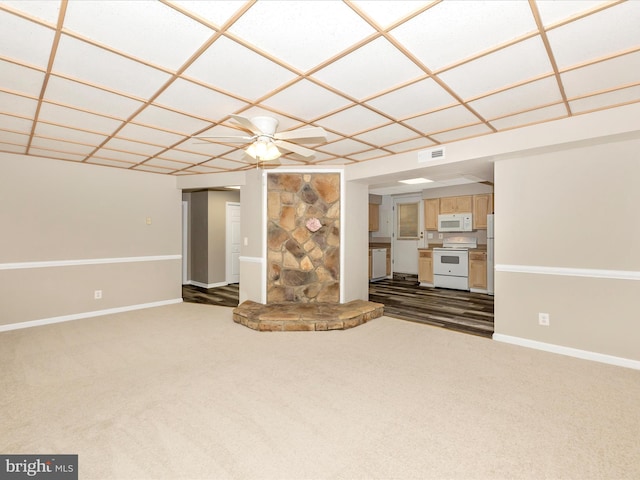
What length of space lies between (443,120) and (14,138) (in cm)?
502

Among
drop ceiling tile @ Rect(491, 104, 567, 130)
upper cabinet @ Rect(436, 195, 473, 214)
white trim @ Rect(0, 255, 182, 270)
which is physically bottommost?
white trim @ Rect(0, 255, 182, 270)

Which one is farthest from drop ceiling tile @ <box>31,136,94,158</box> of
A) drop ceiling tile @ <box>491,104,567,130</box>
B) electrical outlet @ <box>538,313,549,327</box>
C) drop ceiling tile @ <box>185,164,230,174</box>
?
electrical outlet @ <box>538,313,549,327</box>

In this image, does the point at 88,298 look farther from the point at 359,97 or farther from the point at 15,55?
the point at 359,97

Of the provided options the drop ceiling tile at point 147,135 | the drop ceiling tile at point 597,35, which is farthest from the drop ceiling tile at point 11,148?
the drop ceiling tile at point 597,35

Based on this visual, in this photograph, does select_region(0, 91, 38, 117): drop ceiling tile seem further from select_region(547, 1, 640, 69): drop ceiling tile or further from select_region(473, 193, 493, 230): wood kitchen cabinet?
select_region(473, 193, 493, 230): wood kitchen cabinet

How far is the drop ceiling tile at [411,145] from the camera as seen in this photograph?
12.8ft

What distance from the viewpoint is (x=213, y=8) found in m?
1.66

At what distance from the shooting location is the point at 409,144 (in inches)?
159

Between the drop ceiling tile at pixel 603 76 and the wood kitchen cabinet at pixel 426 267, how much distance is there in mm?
5756

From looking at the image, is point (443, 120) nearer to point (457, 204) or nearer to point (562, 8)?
point (562, 8)

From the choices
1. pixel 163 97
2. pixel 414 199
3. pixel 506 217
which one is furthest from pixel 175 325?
pixel 414 199

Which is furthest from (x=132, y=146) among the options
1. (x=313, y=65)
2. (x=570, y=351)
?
(x=570, y=351)

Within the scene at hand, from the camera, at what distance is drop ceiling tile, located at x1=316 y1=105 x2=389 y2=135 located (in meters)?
2.98

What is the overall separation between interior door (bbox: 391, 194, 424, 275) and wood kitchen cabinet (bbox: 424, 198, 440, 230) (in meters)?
0.86
